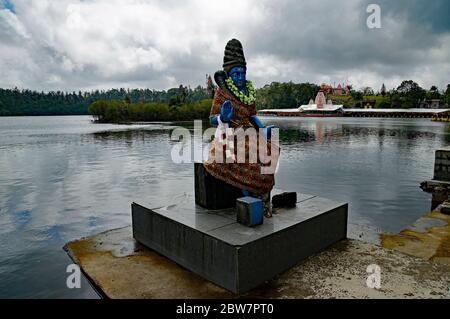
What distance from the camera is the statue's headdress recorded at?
20.5 ft

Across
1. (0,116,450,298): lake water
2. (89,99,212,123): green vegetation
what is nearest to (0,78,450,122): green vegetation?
(89,99,212,123): green vegetation

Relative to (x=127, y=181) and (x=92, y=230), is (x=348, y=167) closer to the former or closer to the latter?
(x=127, y=181)

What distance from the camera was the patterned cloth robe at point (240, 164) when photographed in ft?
20.0

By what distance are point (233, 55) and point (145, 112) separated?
3142 inches

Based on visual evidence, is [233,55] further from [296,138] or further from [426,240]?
[296,138]

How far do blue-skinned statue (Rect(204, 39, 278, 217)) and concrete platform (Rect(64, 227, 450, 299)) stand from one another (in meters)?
1.35

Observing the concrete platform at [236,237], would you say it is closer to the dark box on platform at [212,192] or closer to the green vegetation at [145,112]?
the dark box on platform at [212,192]

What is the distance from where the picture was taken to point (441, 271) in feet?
18.6

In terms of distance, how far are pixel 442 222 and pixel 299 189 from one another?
611 cm

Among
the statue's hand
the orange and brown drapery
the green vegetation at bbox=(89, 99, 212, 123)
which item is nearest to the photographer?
the statue's hand

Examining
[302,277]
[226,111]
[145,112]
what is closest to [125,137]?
[226,111]

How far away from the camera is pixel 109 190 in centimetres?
1417

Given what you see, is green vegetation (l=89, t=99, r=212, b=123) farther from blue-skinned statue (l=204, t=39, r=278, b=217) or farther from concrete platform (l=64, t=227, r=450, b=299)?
concrete platform (l=64, t=227, r=450, b=299)

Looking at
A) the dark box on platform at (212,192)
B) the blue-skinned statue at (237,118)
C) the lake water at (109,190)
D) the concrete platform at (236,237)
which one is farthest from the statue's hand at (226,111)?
the lake water at (109,190)
